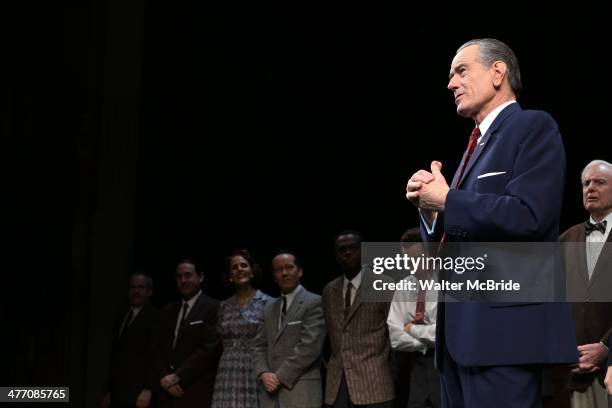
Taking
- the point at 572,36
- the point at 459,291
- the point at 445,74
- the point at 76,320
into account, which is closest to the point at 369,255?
the point at 445,74

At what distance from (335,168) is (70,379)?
2245 millimetres

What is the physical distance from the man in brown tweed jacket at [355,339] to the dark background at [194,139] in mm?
755

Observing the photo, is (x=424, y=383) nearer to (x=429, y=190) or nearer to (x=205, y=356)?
(x=205, y=356)

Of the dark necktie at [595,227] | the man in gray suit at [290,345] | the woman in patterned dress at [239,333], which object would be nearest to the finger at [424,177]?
the dark necktie at [595,227]

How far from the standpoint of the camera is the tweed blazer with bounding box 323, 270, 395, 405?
438 cm

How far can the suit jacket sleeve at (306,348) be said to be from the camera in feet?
15.4

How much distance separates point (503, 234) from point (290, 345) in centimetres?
298

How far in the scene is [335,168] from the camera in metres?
5.69

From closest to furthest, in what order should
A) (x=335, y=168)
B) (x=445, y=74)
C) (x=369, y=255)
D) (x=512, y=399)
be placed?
(x=512, y=399) < (x=369, y=255) < (x=445, y=74) < (x=335, y=168)

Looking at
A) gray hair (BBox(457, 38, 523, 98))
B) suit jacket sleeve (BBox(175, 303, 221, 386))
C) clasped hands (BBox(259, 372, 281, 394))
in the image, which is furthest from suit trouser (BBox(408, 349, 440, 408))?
gray hair (BBox(457, 38, 523, 98))

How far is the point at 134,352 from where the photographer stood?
5492 millimetres

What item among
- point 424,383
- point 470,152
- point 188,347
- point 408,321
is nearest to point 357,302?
point 408,321

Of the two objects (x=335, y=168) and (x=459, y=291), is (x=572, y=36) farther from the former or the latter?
(x=459, y=291)

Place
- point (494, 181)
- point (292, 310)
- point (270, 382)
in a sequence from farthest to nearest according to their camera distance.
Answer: point (292, 310) → point (270, 382) → point (494, 181)
